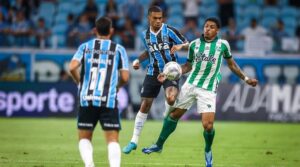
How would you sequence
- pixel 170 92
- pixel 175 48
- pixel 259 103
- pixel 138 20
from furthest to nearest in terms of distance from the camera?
pixel 138 20 → pixel 259 103 → pixel 170 92 → pixel 175 48

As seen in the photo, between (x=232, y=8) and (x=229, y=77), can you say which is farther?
(x=232, y=8)

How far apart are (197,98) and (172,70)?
64 centimetres

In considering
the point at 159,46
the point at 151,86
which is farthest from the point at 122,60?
the point at 151,86

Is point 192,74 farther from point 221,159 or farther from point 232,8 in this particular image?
point 232,8

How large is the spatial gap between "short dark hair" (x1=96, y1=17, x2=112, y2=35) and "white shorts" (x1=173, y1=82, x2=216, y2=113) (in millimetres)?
2534

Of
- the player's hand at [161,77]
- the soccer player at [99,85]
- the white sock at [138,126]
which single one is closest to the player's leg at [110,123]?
the soccer player at [99,85]

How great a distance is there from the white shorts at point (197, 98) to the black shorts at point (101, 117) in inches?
84.1

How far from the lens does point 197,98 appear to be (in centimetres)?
1107

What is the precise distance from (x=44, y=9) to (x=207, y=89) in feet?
50.5

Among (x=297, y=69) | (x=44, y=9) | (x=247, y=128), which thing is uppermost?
(x=44, y=9)

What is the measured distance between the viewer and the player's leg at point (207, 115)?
10.7 meters

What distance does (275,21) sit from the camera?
25.2 metres

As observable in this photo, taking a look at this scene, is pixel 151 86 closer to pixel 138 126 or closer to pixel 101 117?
pixel 138 126

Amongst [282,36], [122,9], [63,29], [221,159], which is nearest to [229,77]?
[282,36]
